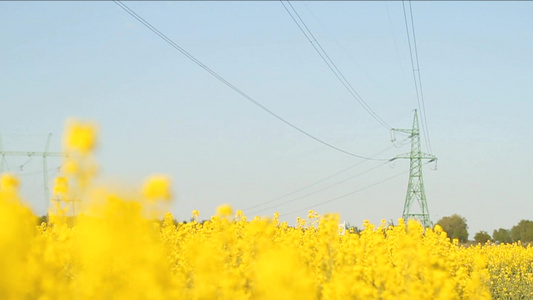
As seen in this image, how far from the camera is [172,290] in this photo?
4.55 metres

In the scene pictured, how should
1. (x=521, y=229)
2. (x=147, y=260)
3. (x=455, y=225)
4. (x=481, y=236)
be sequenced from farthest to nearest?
(x=521, y=229) < (x=455, y=225) < (x=481, y=236) < (x=147, y=260)

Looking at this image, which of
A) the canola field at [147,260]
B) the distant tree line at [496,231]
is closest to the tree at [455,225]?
the distant tree line at [496,231]

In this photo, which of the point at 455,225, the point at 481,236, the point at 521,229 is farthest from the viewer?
the point at 521,229

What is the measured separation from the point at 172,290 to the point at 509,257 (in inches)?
716

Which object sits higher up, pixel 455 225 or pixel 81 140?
pixel 455 225

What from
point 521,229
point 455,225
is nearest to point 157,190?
point 455,225

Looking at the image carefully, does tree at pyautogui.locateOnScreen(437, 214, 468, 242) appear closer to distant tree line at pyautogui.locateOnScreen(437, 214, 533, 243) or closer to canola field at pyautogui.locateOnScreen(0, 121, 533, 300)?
distant tree line at pyautogui.locateOnScreen(437, 214, 533, 243)

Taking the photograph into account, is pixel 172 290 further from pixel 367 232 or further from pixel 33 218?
pixel 367 232

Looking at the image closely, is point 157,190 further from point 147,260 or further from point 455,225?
point 455,225

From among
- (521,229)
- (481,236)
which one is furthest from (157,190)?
(521,229)

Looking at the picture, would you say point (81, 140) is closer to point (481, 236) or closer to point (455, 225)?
point (481, 236)

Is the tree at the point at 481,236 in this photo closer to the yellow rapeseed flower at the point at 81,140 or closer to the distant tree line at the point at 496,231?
the distant tree line at the point at 496,231

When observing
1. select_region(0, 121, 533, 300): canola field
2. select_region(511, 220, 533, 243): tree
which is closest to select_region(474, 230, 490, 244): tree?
select_region(511, 220, 533, 243): tree

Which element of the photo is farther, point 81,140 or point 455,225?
point 455,225
